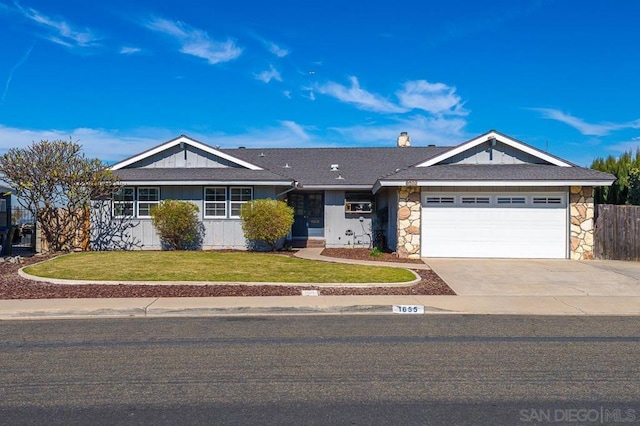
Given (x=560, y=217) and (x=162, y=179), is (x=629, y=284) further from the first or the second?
(x=162, y=179)

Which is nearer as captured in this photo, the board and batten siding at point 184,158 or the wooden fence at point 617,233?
the wooden fence at point 617,233

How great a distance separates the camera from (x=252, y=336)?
22.9ft

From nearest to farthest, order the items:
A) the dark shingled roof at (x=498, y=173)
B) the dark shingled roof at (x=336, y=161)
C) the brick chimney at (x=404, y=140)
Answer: the dark shingled roof at (x=498, y=173) < the dark shingled roof at (x=336, y=161) < the brick chimney at (x=404, y=140)

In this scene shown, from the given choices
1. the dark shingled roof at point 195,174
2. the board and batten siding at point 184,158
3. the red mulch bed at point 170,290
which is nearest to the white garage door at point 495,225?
the red mulch bed at point 170,290

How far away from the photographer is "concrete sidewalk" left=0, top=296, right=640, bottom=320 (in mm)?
8539

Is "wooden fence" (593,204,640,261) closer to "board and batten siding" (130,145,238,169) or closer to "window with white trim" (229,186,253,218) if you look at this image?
"window with white trim" (229,186,253,218)

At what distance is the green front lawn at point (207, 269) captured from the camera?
11703 millimetres

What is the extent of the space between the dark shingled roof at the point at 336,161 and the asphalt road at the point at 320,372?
45.1 feet

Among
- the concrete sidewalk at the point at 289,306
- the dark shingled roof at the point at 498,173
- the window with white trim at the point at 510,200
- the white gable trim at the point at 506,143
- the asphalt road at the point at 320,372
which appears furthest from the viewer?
the white gable trim at the point at 506,143

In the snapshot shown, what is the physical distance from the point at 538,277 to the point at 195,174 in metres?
12.7

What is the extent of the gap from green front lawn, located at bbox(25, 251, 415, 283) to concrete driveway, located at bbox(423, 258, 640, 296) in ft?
5.53

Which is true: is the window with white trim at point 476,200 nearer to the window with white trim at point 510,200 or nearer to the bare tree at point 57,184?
the window with white trim at point 510,200

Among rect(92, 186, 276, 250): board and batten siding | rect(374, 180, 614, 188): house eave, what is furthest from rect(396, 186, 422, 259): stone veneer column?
rect(92, 186, 276, 250): board and batten siding

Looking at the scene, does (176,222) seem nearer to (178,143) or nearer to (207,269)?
(178,143)
